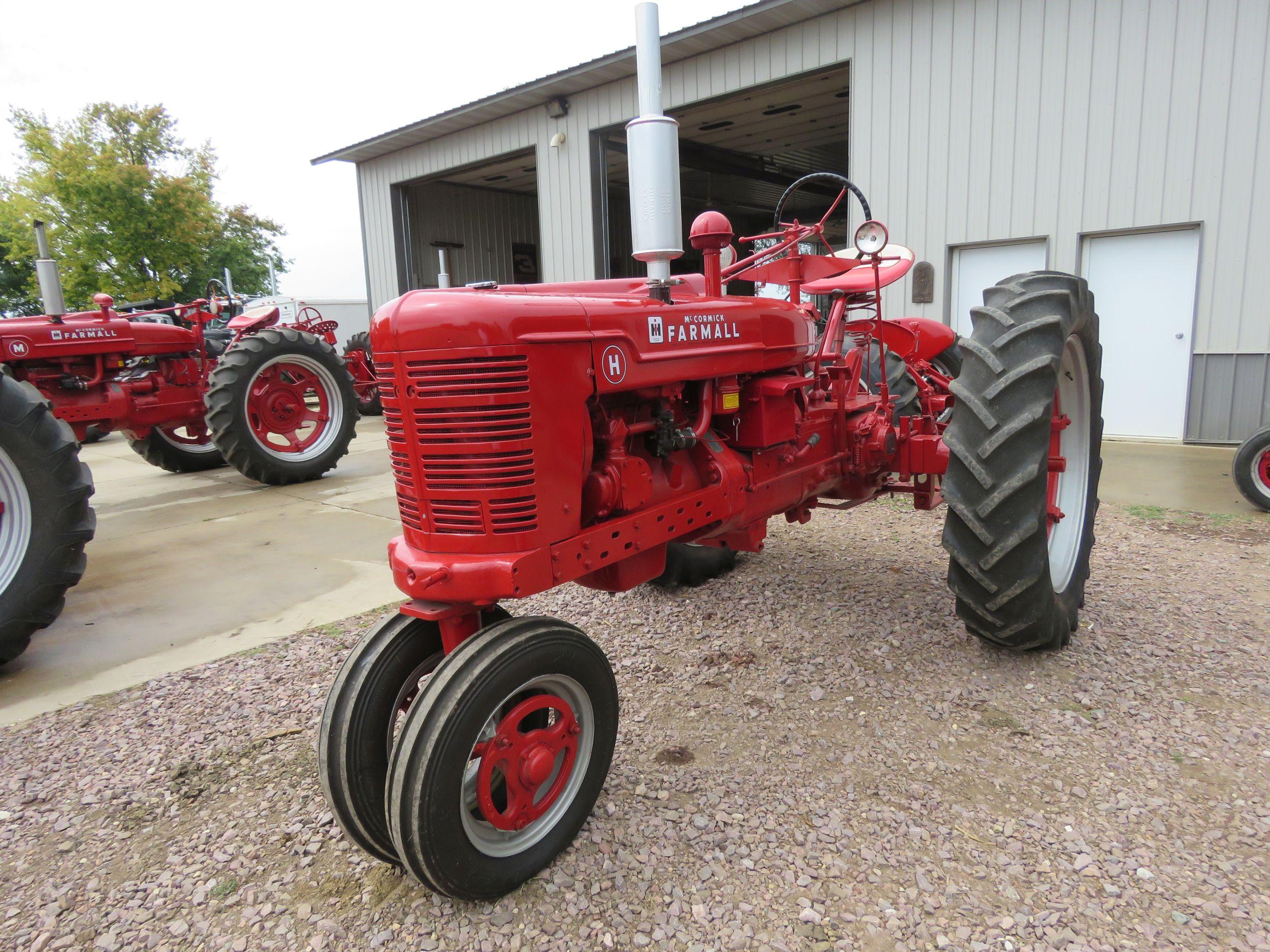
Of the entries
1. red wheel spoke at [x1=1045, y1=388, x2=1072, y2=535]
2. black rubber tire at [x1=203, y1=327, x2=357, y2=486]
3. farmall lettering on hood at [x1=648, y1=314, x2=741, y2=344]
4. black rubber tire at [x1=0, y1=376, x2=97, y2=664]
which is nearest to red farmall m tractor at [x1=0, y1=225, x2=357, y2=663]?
black rubber tire at [x1=203, y1=327, x2=357, y2=486]

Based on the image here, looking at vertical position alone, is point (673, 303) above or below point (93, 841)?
above

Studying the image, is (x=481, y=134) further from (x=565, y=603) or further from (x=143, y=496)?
(x=565, y=603)

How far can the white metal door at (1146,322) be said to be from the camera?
693 cm

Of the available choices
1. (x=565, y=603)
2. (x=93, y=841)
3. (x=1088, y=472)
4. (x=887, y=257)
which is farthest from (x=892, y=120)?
(x=93, y=841)

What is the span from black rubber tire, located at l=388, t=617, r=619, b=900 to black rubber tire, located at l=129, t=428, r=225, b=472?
6409mm

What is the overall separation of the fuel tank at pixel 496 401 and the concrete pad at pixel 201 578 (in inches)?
75.4

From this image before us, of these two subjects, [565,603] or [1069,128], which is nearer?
[565,603]

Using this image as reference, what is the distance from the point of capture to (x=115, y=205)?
69.2 feet

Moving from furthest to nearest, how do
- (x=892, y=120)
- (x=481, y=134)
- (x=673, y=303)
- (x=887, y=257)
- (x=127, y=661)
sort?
(x=481, y=134), (x=892, y=120), (x=887, y=257), (x=127, y=661), (x=673, y=303)

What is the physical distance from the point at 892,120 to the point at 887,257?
5540 mm

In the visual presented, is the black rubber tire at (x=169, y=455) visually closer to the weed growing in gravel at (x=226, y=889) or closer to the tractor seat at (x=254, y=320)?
the tractor seat at (x=254, y=320)

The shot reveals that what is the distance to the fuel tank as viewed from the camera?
171 centimetres

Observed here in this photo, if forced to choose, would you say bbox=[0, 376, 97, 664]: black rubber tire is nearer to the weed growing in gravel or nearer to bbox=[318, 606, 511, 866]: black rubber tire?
the weed growing in gravel

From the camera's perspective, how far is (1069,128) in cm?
707
